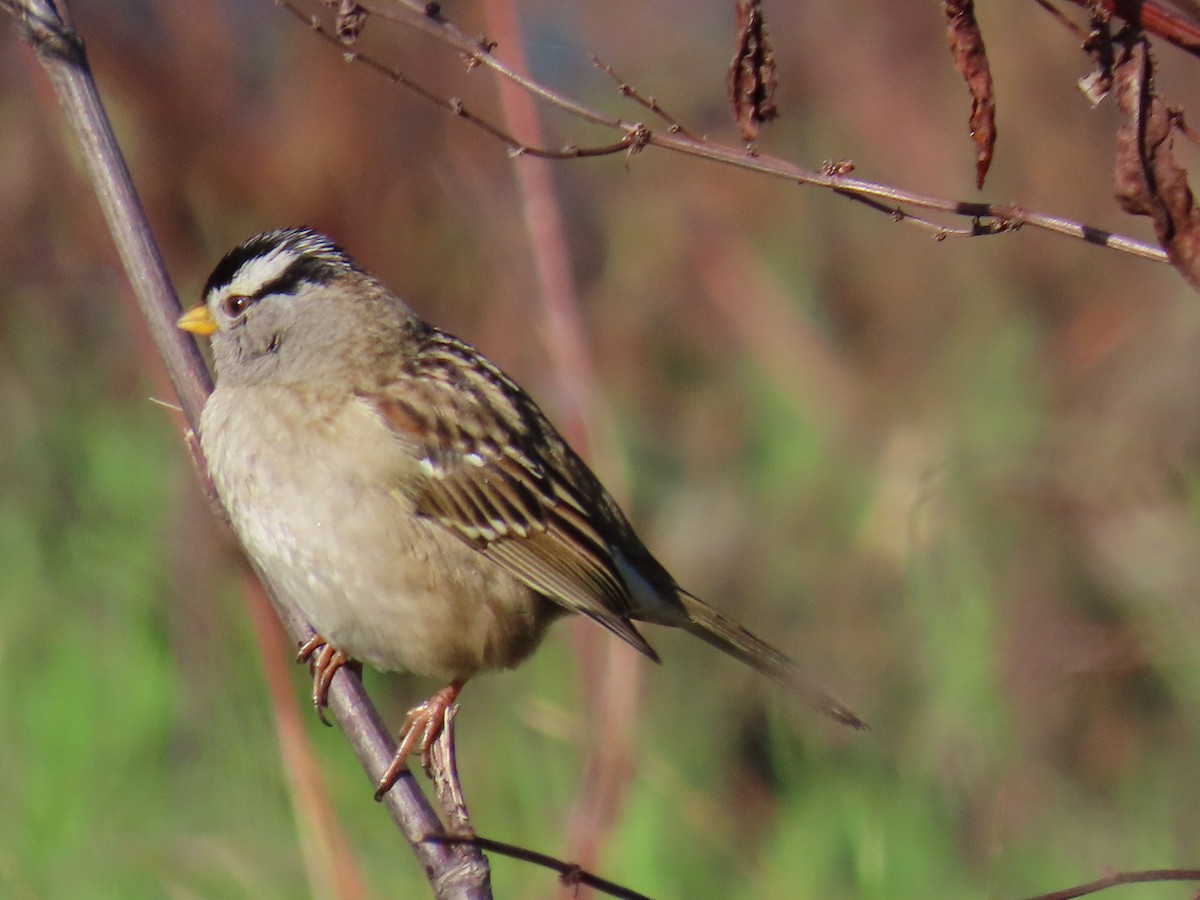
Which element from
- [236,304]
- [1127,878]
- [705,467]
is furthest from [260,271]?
[705,467]

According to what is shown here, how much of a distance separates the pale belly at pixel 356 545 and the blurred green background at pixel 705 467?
0.26m

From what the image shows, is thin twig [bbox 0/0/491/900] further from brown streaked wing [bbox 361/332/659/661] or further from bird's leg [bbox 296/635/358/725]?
brown streaked wing [bbox 361/332/659/661]

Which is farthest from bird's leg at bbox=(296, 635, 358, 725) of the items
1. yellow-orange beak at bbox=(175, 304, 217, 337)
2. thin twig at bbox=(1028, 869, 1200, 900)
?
thin twig at bbox=(1028, 869, 1200, 900)

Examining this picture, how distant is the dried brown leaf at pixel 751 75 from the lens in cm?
166

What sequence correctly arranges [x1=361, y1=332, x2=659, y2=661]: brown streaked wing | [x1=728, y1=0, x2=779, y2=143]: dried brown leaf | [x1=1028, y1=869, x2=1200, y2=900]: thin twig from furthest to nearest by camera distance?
1. [x1=361, y1=332, x2=659, y2=661]: brown streaked wing
2. [x1=728, y1=0, x2=779, y2=143]: dried brown leaf
3. [x1=1028, y1=869, x2=1200, y2=900]: thin twig

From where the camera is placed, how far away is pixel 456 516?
3061 mm

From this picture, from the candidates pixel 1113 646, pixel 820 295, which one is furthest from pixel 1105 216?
pixel 1113 646

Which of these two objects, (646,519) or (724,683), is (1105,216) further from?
(724,683)

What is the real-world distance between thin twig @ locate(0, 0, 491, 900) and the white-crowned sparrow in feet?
0.93

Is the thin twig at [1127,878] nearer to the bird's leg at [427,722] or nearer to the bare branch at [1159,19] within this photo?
the bare branch at [1159,19]

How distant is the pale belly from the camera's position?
2.85 meters

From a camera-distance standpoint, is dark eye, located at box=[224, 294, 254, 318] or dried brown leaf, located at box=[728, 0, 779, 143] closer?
dried brown leaf, located at box=[728, 0, 779, 143]

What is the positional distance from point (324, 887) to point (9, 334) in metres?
3.01

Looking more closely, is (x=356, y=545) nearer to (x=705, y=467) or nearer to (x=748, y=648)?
(x=748, y=648)
